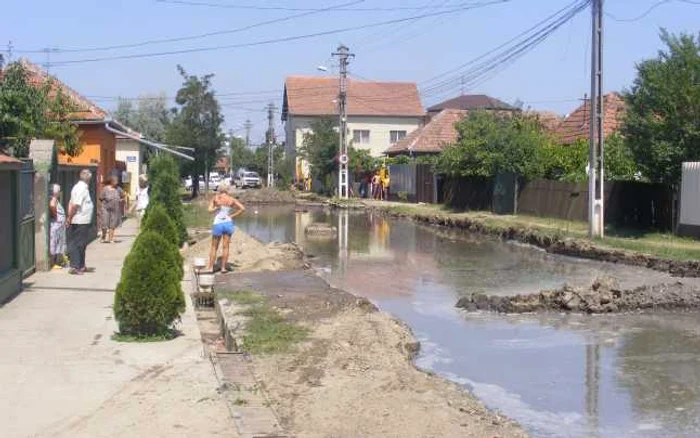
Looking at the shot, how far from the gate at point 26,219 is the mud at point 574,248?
41.9 feet

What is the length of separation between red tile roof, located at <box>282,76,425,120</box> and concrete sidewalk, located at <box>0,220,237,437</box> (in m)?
71.2

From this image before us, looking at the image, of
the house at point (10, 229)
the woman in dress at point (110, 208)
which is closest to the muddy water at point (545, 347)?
the woman in dress at point (110, 208)

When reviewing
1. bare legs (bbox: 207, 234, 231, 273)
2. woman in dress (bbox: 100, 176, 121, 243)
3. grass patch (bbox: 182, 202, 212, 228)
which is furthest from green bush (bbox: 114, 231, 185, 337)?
grass patch (bbox: 182, 202, 212, 228)

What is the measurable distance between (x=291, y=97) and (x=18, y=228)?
7372 cm

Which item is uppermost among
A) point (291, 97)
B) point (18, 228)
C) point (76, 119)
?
point (291, 97)

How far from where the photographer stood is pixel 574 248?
80.5ft

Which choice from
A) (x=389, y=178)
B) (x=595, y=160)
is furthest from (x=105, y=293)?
(x=389, y=178)

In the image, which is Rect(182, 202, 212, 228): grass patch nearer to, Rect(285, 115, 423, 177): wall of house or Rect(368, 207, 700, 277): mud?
Rect(368, 207, 700, 277): mud

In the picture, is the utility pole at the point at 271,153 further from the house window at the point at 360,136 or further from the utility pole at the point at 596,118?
the utility pole at the point at 596,118

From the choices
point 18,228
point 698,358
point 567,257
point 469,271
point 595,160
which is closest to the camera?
point 698,358

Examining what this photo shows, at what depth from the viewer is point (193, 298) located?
1405cm

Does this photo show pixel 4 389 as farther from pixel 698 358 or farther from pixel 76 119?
pixel 76 119

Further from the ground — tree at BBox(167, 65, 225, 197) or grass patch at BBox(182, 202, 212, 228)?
tree at BBox(167, 65, 225, 197)

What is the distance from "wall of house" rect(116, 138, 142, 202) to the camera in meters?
46.4
